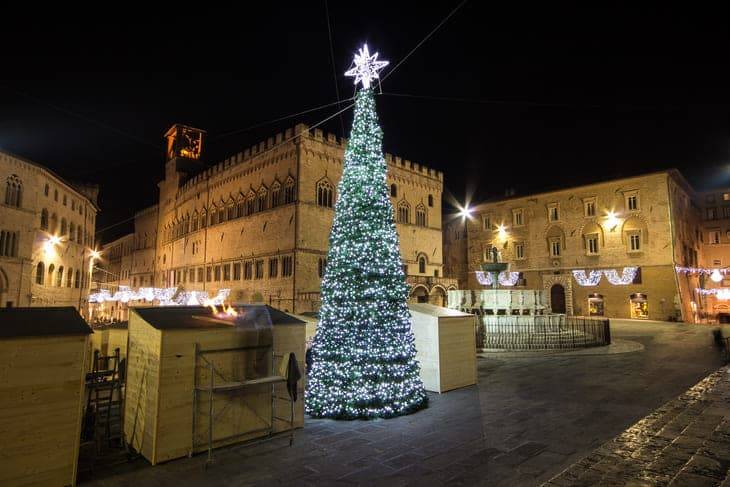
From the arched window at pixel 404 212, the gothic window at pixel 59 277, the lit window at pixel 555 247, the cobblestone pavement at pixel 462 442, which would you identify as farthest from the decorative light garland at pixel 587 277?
the gothic window at pixel 59 277

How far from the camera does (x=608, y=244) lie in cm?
3522

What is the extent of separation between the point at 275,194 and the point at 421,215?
13865 mm

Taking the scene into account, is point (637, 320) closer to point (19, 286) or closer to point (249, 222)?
point (249, 222)

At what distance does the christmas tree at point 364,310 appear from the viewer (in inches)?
316

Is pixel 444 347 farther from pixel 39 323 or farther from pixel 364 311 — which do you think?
pixel 39 323

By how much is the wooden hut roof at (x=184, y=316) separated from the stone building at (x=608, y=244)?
109 feet

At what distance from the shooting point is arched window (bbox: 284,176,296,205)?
31609 millimetres

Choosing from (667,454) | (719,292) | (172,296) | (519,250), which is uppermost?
(519,250)

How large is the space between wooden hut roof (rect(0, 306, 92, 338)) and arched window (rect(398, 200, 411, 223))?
32581 millimetres

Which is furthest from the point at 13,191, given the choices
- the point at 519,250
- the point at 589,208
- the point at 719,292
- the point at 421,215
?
the point at 719,292

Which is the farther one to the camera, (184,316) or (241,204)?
(241,204)

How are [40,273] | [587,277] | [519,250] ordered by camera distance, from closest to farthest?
1. [40,273]
2. [587,277]
3. [519,250]

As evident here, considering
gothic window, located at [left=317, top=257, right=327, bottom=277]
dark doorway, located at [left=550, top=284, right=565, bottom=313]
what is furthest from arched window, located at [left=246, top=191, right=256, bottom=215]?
dark doorway, located at [left=550, top=284, right=565, bottom=313]

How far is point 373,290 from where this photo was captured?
846cm
